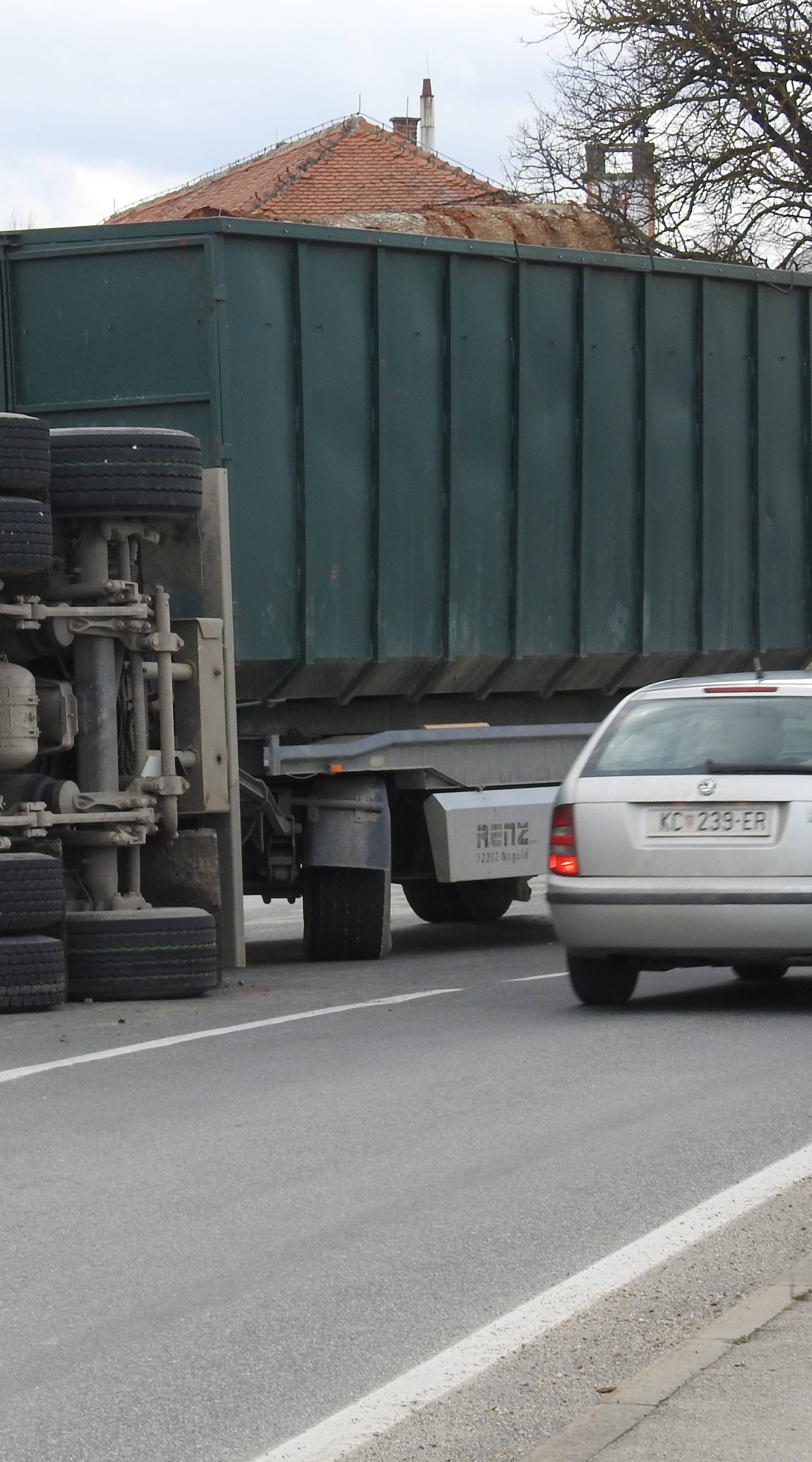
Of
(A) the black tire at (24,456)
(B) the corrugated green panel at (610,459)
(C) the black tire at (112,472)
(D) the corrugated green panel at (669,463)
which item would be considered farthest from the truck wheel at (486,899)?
(A) the black tire at (24,456)

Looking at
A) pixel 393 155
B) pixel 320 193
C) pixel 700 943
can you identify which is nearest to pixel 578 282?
pixel 320 193

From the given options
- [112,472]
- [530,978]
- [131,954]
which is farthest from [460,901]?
[112,472]

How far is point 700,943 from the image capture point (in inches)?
384

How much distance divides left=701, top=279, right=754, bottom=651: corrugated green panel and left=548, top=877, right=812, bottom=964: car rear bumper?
20.9 feet

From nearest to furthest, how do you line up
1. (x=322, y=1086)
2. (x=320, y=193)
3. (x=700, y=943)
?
(x=322, y=1086) → (x=700, y=943) → (x=320, y=193)

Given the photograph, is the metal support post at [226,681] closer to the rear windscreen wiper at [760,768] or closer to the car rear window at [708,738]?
the car rear window at [708,738]

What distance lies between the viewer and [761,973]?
1166cm

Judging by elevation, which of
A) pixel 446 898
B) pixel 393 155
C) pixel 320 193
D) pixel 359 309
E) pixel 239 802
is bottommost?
pixel 446 898

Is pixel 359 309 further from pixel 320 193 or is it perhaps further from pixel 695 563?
pixel 695 563

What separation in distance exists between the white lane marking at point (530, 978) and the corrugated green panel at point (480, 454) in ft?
8.24

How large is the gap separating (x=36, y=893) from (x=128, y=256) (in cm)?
393

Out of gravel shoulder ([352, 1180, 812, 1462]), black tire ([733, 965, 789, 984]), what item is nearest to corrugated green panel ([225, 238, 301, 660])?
black tire ([733, 965, 789, 984])

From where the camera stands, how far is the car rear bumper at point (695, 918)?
9648 millimetres

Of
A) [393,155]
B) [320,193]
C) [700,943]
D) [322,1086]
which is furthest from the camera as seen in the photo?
[393,155]
